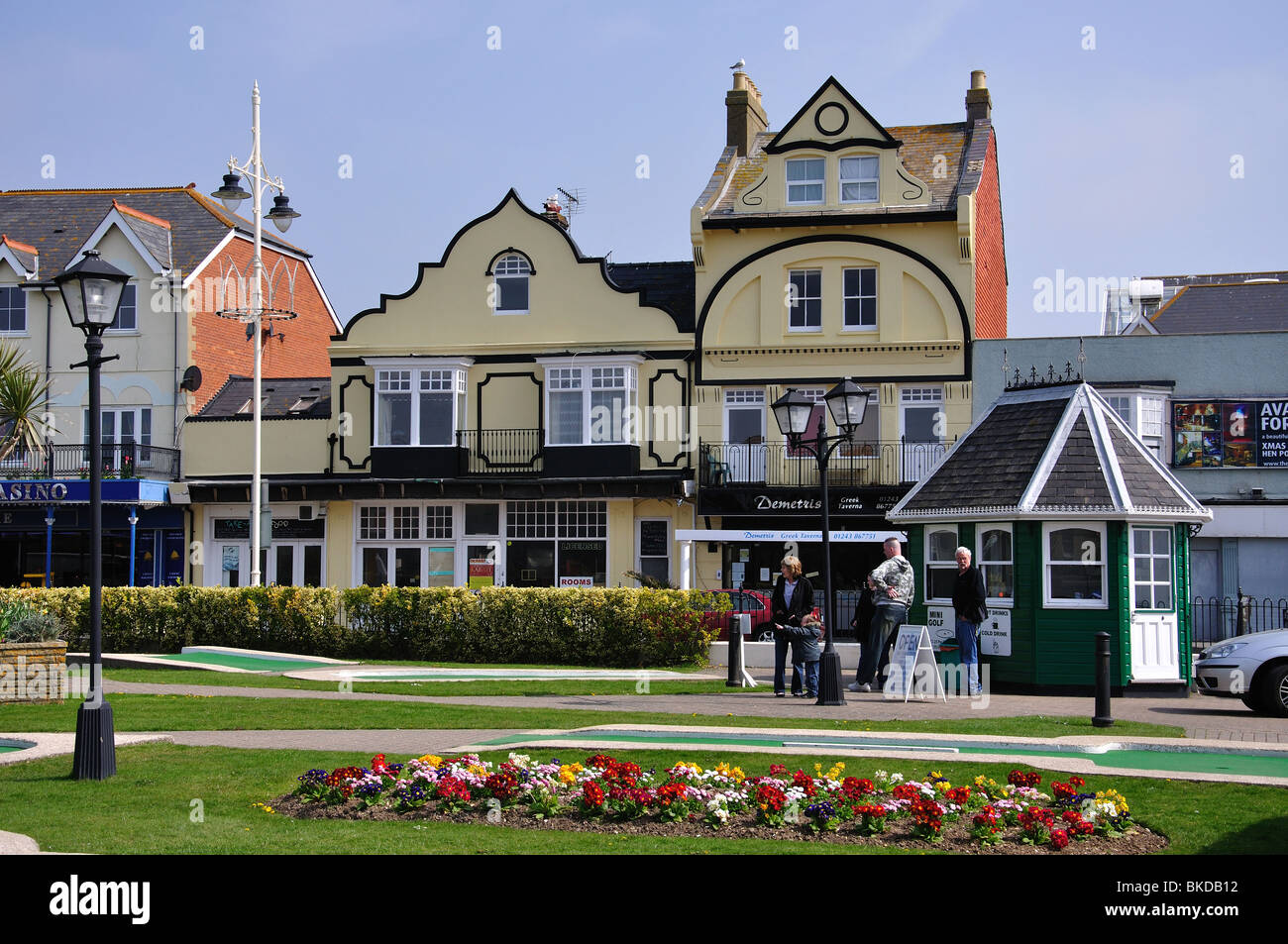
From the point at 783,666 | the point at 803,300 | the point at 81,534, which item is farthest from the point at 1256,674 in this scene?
the point at 81,534

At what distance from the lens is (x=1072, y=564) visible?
1911 cm

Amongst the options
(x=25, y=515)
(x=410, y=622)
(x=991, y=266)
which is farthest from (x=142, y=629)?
(x=991, y=266)

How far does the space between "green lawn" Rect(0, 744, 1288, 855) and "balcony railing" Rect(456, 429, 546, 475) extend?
22.8 meters

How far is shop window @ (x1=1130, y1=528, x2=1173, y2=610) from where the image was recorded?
19078mm

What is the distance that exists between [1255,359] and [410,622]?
20.4m

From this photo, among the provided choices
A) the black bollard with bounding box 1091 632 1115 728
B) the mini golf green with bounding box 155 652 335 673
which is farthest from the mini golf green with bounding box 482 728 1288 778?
the mini golf green with bounding box 155 652 335 673

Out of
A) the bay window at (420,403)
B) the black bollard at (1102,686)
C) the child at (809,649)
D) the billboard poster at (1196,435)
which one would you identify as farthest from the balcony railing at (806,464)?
the black bollard at (1102,686)

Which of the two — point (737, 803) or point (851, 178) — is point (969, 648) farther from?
point (851, 178)

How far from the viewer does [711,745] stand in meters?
13.3

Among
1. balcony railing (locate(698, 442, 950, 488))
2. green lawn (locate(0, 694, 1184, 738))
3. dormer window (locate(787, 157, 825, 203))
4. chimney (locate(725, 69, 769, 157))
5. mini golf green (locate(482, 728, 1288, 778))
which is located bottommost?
green lawn (locate(0, 694, 1184, 738))

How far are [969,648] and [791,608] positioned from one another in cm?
242

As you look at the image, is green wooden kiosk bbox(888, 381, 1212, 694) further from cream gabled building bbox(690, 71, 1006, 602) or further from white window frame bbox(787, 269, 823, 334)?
white window frame bbox(787, 269, 823, 334)

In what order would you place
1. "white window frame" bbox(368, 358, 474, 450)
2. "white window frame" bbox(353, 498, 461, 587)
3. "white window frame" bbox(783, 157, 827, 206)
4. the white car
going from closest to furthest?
the white car
"white window frame" bbox(783, 157, 827, 206)
"white window frame" bbox(368, 358, 474, 450)
"white window frame" bbox(353, 498, 461, 587)

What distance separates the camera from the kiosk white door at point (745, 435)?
Answer: 111 ft
